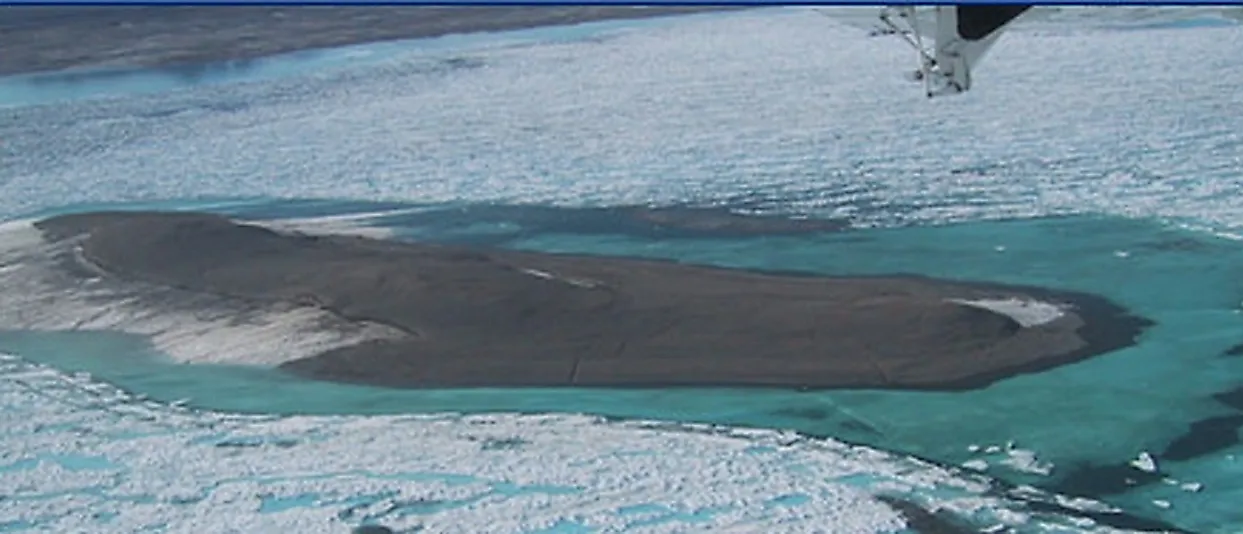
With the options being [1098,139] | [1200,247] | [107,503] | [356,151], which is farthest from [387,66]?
[107,503]

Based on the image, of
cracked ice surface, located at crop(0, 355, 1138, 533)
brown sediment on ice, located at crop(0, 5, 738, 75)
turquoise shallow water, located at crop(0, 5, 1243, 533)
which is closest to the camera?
cracked ice surface, located at crop(0, 355, 1138, 533)

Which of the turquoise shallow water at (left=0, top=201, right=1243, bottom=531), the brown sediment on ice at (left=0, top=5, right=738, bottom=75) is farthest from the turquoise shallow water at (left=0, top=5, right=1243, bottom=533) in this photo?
the brown sediment on ice at (left=0, top=5, right=738, bottom=75)

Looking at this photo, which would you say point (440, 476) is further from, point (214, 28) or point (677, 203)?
A: point (214, 28)

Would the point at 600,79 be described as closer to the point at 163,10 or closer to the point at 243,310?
the point at 243,310

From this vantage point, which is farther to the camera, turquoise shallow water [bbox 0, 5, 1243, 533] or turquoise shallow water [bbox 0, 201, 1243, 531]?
turquoise shallow water [bbox 0, 201, 1243, 531]

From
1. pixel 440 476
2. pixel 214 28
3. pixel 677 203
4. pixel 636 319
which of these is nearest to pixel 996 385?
pixel 636 319

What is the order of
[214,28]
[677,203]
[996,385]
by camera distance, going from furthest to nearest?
[214,28]
[677,203]
[996,385]

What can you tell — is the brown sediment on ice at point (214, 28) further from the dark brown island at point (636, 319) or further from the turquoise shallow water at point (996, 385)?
the turquoise shallow water at point (996, 385)

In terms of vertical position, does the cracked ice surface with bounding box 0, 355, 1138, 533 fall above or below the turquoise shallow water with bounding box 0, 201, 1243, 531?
above

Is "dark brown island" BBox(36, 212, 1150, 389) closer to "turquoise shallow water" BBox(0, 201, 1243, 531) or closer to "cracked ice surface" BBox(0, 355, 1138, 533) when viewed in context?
"turquoise shallow water" BBox(0, 201, 1243, 531)
